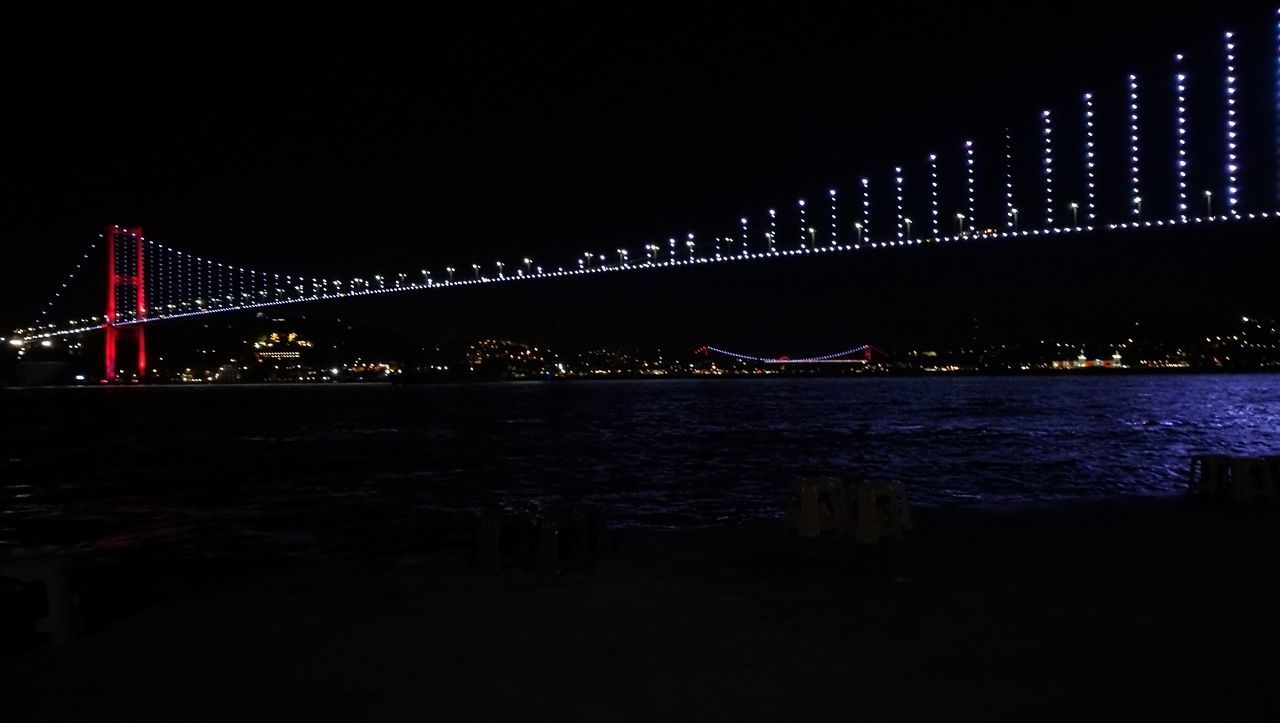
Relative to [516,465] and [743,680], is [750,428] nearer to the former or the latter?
[516,465]

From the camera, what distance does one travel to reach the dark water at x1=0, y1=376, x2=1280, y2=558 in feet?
30.5

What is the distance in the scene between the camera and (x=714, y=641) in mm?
3725

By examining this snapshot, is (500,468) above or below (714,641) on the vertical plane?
below

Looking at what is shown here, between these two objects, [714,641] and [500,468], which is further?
[500,468]

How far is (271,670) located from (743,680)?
66.1 inches

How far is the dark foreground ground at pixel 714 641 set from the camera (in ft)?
10.1

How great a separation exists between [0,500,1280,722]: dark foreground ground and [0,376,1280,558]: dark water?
11.2 ft

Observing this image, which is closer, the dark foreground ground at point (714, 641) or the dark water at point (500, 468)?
the dark foreground ground at point (714, 641)

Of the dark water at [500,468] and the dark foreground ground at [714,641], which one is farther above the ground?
the dark foreground ground at [714,641]

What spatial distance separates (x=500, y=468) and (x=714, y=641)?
37.7 feet

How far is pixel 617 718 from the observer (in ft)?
9.73

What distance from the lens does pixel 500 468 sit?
1493 cm

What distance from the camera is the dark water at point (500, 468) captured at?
9.28m

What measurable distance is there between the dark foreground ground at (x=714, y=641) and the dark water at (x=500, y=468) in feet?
11.2
